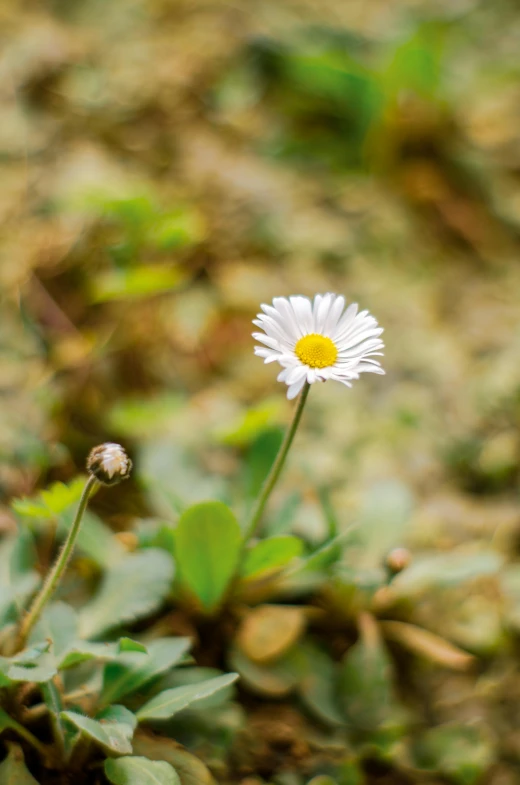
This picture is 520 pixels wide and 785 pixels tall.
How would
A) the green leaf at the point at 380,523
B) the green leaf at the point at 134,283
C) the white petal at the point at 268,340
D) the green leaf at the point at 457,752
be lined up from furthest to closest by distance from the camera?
the green leaf at the point at 134,283, the green leaf at the point at 380,523, the green leaf at the point at 457,752, the white petal at the point at 268,340

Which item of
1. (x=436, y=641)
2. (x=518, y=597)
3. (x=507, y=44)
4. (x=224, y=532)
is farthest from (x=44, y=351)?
(x=507, y=44)


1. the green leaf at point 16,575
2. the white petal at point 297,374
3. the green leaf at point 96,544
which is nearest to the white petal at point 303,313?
the white petal at point 297,374

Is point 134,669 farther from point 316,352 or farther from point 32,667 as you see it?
point 316,352

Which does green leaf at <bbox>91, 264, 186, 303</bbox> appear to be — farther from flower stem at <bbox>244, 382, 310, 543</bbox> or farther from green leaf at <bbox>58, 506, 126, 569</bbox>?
flower stem at <bbox>244, 382, 310, 543</bbox>

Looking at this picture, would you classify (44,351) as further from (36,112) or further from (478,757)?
(478,757)

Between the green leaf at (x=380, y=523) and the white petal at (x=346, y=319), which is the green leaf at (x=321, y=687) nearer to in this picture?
the green leaf at (x=380, y=523)
